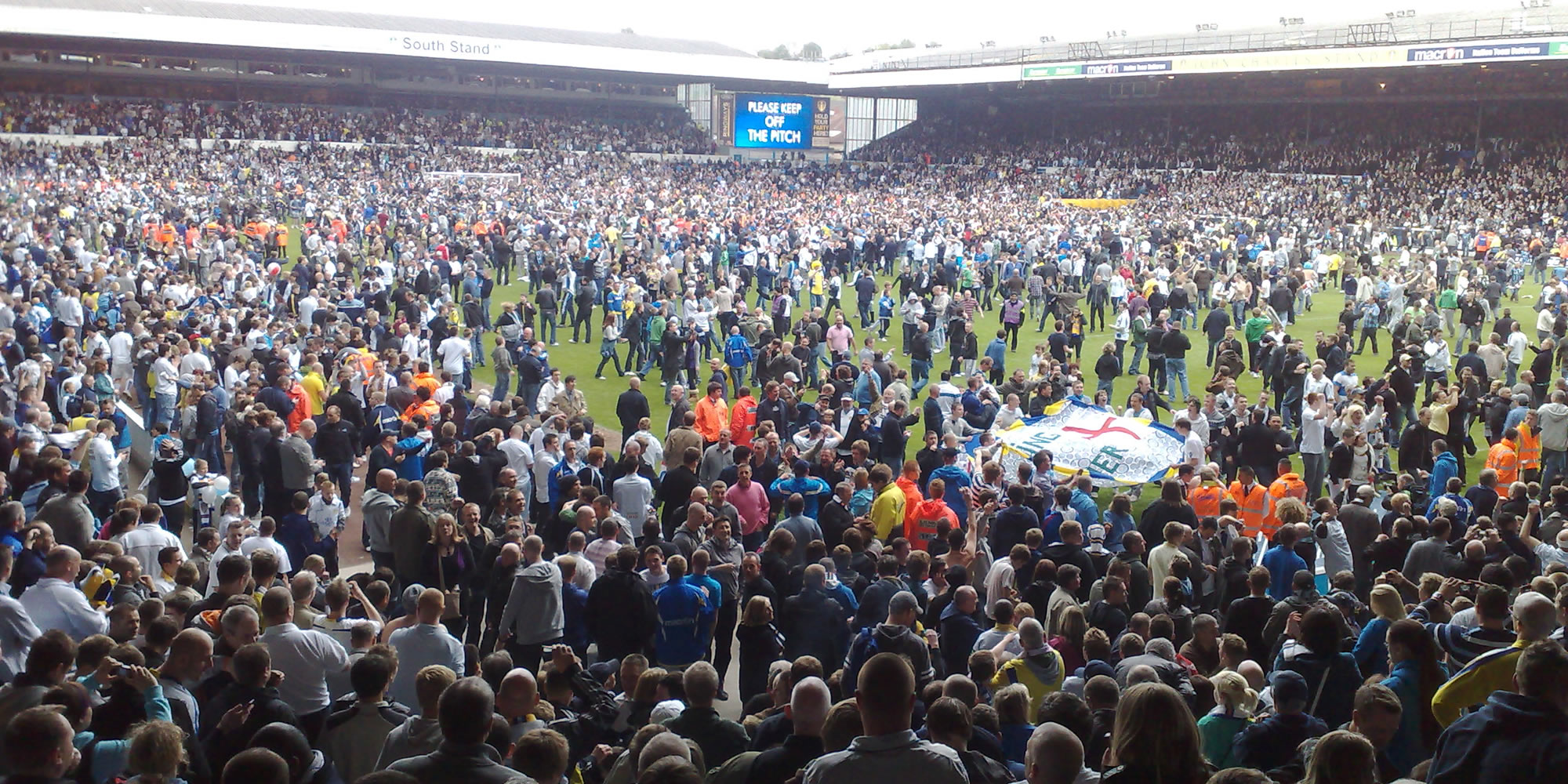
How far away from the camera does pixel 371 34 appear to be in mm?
48656

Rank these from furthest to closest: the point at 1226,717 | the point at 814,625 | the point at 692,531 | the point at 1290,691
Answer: the point at 692,531 < the point at 814,625 < the point at 1226,717 < the point at 1290,691

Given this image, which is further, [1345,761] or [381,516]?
[381,516]

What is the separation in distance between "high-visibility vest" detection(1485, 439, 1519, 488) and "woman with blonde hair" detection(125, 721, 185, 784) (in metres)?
11.0

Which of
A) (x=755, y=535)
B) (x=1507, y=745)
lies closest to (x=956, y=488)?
(x=755, y=535)

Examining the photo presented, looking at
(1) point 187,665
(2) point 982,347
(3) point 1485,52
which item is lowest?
(2) point 982,347

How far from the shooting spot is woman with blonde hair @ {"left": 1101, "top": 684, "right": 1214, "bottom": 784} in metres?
3.82

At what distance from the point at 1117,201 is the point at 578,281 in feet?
95.8

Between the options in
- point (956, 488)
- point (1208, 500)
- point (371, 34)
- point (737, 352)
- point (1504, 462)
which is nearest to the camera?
point (1208, 500)

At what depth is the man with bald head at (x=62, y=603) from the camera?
662cm

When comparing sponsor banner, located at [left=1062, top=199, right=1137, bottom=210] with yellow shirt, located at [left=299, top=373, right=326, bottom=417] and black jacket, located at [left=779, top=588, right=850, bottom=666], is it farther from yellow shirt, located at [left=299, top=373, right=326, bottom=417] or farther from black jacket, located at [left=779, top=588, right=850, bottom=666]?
black jacket, located at [left=779, top=588, right=850, bottom=666]

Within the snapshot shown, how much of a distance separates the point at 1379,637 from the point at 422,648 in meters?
4.62

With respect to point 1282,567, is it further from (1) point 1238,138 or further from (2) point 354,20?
(2) point 354,20

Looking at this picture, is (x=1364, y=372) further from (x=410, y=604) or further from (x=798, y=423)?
(x=410, y=604)

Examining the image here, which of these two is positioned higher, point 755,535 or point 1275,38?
point 1275,38
